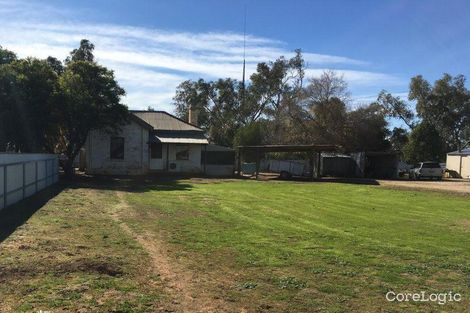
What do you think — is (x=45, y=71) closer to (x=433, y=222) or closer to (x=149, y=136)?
(x=149, y=136)

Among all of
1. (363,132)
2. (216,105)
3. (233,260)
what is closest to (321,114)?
(363,132)

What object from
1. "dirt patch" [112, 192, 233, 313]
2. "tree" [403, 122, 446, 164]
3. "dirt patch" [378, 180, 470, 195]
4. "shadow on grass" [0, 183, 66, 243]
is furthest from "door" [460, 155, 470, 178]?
"dirt patch" [112, 192, 233, 313]

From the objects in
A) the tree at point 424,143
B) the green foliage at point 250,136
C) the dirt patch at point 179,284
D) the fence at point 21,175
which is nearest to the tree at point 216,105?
the green foliage at point 250,136

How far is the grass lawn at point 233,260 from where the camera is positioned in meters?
6.12

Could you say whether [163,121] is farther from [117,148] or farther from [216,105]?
[216,105]

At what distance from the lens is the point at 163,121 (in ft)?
139

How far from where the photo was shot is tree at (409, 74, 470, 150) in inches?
2840

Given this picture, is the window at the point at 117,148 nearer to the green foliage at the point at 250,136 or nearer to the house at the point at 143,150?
the house at the point at 143,150

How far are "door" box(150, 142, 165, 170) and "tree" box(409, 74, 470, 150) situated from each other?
47735 mm

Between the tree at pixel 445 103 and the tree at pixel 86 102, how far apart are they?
52.6 meters

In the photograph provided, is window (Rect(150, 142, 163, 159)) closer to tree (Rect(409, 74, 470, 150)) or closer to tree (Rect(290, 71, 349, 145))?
tree (Rect(290, 71, 349, 145))

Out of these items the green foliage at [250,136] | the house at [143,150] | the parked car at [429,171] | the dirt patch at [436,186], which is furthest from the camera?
the green foliage at [250,136]

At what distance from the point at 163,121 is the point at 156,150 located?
13.4 feet

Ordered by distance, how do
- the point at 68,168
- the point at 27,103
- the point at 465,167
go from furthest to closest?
the point at 465,167, the point at 68,168, the point at 27,103
